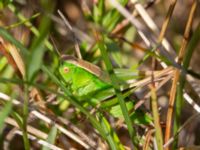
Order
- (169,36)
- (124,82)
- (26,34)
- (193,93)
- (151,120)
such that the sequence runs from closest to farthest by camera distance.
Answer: (124,82)
(151,120)
(193,93)
(26,34)
(169,36)

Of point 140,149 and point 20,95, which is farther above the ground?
point 20,95

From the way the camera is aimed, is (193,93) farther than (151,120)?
Yes

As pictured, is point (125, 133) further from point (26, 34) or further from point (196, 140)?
point (26, 34)

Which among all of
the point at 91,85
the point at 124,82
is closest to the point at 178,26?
the point at 91,85

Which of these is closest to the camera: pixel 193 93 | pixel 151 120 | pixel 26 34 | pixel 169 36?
pixel 151 120

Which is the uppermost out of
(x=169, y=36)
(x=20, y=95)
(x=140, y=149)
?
(x=169, y=36)

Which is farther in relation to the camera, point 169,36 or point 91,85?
point 169,36

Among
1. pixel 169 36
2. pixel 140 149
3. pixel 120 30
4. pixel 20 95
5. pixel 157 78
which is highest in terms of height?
pixel 169 36

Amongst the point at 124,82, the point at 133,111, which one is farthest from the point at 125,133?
the point at 124,82

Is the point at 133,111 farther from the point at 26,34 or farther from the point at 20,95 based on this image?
the point at 26,34
